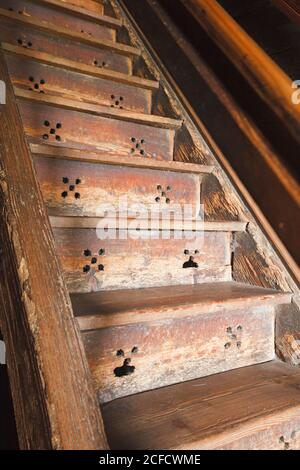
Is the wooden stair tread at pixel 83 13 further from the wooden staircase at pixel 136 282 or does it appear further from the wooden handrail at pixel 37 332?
the wooden handrail at pixel 37 332

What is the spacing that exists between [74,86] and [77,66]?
86 millimetres

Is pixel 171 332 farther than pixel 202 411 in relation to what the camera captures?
Yes

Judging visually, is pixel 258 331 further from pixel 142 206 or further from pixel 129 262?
pixel 142 206

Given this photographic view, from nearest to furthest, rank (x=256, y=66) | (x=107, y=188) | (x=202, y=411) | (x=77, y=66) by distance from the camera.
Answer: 1. (x=202, y=411)
2. (x=256, y=66)
3. (x=107, y=188)
4. (x=77, y=66)

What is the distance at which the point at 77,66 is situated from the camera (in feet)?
4.93

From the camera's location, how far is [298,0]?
3.46ft

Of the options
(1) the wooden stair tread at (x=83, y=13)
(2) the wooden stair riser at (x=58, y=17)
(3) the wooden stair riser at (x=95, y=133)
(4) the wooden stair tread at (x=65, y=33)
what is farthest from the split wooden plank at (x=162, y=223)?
(1) the wooden stair tread at (x=83, y=13)

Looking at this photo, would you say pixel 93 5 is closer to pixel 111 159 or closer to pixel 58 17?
pixel 58 17

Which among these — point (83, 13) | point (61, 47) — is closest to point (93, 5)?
point (83, 13)

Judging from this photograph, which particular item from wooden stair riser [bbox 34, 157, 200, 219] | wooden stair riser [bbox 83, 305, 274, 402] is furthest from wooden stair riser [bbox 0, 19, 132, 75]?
wooden stair riser [bbox 83, 305, 274, 402]

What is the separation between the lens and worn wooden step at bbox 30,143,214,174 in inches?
40.9

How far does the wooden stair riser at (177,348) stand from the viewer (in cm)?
78

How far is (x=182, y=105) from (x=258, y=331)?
37.9 inches

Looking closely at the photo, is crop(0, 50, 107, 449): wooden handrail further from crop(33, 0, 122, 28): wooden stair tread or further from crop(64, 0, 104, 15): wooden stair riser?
crop(64, 0, 104, 15): wooden stair riser
